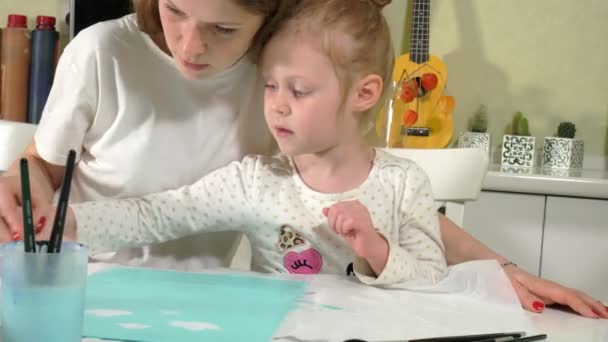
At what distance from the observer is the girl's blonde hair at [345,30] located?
3.37 feet

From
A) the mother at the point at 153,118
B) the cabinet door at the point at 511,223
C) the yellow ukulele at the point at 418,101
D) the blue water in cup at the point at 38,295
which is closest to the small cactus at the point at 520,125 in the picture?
the yellow ukulele at the point at 418,101

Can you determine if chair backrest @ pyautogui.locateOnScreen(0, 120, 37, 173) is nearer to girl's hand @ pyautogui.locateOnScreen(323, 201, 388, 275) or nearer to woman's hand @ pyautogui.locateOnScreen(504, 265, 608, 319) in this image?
girl's hand @ pyautogui.locateOnScreen(323, 201, 388, 275)

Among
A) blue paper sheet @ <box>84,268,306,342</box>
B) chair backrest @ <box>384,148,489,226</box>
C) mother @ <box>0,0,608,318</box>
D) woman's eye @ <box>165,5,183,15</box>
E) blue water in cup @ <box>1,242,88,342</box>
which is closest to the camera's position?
blue water in cup @ <box>1,242,88,342</box>

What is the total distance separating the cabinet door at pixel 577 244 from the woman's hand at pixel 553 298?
4.09ft

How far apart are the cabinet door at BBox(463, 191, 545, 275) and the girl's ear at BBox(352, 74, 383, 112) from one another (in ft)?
3.62

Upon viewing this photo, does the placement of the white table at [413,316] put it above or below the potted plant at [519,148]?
below

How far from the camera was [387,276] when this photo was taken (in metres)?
0.92

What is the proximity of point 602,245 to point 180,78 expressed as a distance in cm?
147

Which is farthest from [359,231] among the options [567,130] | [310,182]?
[567,130]

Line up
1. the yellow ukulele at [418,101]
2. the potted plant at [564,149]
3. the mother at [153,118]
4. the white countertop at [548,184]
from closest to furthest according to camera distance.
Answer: the mother at [153,118] → the white countertop at [548,184] → the yellow ukulele at [418,101] → the potted plant at [564,149]

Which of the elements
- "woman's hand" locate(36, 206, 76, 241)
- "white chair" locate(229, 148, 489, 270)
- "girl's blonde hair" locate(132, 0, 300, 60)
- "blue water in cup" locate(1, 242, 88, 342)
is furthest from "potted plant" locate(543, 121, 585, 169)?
"blue water in cup" locate(1, 242, 88, 342)

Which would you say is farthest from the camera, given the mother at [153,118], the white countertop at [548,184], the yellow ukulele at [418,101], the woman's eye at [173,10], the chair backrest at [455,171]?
the yellow ukulele at [418,101]

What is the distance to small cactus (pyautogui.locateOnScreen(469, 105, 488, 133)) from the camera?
2537 millimetres

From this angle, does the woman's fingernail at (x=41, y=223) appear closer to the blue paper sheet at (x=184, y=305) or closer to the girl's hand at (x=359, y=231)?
the blue paper sheet at (x=184, y=305)
